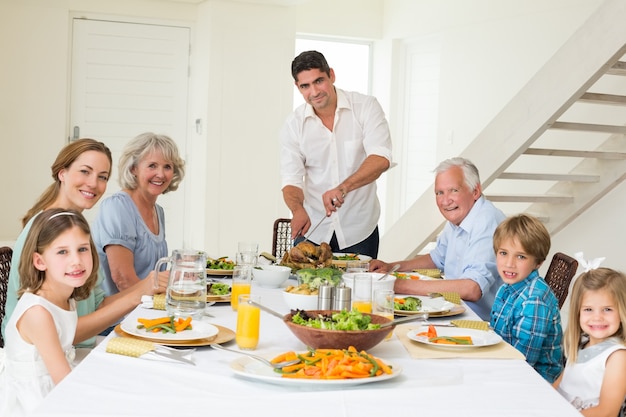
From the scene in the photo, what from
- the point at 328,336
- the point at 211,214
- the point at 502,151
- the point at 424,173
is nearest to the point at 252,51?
the point at 211,214

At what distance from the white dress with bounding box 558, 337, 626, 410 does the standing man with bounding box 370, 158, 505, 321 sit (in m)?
0.64

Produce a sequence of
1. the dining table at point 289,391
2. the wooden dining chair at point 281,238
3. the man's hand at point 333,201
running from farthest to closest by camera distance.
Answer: the wooden dining chair at point 281,238, the man's hand at point 333,201, the dining table at point 289,391

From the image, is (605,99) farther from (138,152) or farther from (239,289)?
(239,289)

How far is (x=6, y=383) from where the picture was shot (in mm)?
2059

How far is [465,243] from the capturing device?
3225 mm

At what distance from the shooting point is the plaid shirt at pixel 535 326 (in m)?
2.37

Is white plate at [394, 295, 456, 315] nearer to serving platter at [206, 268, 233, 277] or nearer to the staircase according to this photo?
serving platter at [206, 268, 233, 277]

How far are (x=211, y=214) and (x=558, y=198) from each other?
308 cm

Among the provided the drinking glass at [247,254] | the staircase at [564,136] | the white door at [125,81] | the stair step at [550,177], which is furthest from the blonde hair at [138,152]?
the white door at [125,81]

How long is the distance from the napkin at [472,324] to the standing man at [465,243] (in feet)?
1.75

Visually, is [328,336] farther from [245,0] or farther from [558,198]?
[245,0]

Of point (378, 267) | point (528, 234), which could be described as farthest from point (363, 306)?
point (378, 267)

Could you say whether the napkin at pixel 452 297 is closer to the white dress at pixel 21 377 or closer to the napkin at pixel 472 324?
the napkin at pixel 472 324

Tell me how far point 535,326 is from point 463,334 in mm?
406
